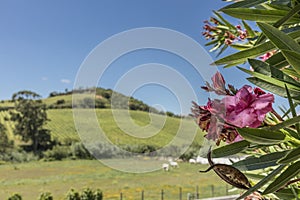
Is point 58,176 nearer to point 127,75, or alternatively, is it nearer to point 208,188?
point 208,188

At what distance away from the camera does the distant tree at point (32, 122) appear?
20344 millimetres

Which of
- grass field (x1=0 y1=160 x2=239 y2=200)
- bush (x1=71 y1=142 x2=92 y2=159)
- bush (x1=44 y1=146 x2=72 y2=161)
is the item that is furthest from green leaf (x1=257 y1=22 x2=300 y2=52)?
bush (x1=44 y1=146 x2=72 y2=161)

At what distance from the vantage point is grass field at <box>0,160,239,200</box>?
1216 cm

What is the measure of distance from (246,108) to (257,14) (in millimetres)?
110

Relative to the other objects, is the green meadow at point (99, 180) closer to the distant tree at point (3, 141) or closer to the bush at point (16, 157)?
the bush at point (16, 157)

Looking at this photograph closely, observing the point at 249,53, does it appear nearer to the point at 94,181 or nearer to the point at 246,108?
the point at 246,108

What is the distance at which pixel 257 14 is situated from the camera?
1.12 feet

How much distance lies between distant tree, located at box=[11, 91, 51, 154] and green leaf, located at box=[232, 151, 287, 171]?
807 inches

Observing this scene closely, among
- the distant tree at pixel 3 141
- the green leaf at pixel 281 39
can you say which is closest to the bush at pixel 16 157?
the distant tree at pixel 3 141

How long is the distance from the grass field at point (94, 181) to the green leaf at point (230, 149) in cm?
1129

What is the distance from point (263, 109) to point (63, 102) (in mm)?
26270

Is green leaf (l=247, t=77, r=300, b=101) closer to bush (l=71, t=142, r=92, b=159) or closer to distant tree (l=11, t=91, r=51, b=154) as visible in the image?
bush (l=71, t=142, r=92, b=159)

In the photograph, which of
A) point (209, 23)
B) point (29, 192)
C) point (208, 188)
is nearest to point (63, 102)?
point (29, 192)

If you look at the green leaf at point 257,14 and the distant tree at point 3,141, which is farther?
the distant tree at point 3,141
